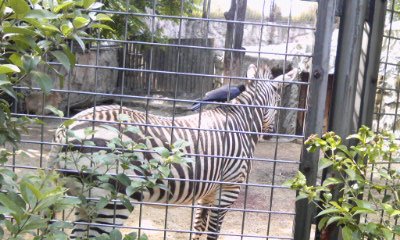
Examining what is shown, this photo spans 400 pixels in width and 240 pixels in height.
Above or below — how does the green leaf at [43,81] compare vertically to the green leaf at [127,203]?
above

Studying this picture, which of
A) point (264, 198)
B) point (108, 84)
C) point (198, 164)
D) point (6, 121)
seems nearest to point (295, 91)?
point (264, 198)

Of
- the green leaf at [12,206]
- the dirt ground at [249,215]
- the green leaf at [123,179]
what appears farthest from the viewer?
the dirt ground at [249,215]

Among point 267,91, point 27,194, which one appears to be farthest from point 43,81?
point 267,91

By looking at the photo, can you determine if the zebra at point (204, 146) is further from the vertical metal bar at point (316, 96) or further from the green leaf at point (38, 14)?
the green leaf at point (38, 14)

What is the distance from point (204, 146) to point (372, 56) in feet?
5.80

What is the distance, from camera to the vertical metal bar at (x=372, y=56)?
225 centimetres

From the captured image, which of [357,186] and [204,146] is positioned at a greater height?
[357,186]

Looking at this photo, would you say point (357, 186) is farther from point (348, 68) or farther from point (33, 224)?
point (33, 224)

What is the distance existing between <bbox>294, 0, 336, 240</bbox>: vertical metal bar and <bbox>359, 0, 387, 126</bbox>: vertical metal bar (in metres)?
0.19

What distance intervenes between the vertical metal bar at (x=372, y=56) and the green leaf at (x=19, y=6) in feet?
4.61

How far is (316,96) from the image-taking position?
221 centimetres

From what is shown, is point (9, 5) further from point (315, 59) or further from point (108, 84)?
point (108, 84)

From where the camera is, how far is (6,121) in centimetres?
174

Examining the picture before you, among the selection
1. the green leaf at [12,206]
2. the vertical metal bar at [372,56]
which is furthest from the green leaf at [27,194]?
the vertical metal bar at [372,56]
